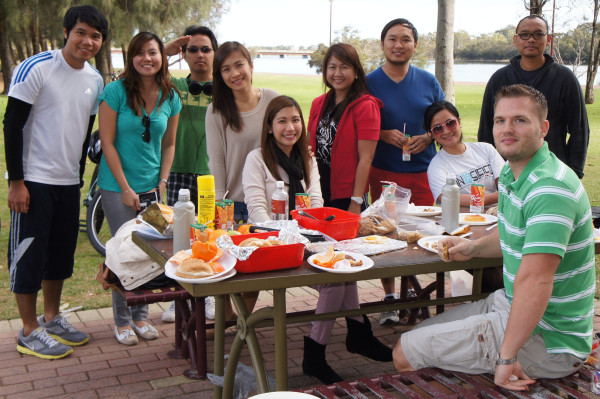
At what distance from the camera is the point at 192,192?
4.73 m

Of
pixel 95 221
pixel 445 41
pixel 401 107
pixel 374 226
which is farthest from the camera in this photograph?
pixel 445 41

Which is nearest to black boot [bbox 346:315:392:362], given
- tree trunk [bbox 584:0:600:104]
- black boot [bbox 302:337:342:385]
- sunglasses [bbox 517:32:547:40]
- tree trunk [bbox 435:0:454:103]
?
black boot [bbox 302:337:342:385]

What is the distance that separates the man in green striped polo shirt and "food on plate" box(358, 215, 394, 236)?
751mm

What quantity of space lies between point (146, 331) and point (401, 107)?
2.36m

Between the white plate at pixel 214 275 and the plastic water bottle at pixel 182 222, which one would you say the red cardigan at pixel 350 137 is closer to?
the plastic water bottle at pixel 182 222

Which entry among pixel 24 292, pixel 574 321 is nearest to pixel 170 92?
pixel 24 292

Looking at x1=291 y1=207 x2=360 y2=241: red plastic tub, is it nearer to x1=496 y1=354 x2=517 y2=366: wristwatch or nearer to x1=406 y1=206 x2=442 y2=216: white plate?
x1=406 y1=206 x2=442 y2=216: white plate

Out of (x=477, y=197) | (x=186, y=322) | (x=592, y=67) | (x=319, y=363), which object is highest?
(x=592, y=67)

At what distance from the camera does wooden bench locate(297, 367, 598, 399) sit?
7.86 feet

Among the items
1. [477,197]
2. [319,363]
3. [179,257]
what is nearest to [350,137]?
[477,197]

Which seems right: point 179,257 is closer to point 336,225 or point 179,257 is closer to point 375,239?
point 336,225

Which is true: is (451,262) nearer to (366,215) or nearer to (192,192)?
(366,215)

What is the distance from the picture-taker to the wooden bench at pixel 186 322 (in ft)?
11.5

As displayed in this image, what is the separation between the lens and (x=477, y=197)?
3824mm
